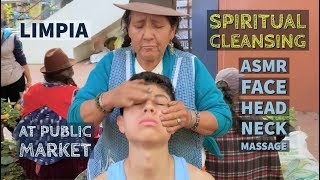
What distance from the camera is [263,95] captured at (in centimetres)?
270

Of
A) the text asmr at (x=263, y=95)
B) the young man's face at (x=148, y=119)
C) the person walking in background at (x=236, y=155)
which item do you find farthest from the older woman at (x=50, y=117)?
the young man's face at (x=148, y=119)

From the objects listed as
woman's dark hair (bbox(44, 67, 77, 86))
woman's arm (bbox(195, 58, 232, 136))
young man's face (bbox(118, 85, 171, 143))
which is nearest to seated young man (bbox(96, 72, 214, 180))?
young man's face (bbox(118, 85, 171, 143))

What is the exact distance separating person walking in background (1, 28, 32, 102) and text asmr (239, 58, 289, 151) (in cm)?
112

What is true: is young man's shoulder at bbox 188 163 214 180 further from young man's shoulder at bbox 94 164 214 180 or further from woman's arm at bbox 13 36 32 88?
woman's arm at bbox 13 36 32 88

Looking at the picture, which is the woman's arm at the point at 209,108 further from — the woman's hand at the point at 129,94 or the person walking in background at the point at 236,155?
the person walking in background at the point at 236,155

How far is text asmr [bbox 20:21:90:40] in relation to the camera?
2629 millimetres

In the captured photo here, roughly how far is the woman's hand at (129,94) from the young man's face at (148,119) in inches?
0.7

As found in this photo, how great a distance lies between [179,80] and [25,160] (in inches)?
57.5

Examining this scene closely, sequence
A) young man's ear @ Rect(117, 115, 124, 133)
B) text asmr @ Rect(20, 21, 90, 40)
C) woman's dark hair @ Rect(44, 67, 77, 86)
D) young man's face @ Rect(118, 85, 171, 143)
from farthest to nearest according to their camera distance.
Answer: woman's dark hair @ Rect(44, 67, 77, 86) → text asmr @ Rect(20, 21, 90, 40) → young man's ear @ Rect(117, 115, 124, 133) → young man's face @ Rect(118, 85, 171, 143)

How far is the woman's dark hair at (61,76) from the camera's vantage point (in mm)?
2750

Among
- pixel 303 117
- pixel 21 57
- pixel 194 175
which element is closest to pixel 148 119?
pixel 194 175

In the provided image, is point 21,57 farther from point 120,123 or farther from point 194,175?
point 194,175

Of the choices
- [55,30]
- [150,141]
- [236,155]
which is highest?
[55,30]

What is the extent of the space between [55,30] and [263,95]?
1074 millimetres
